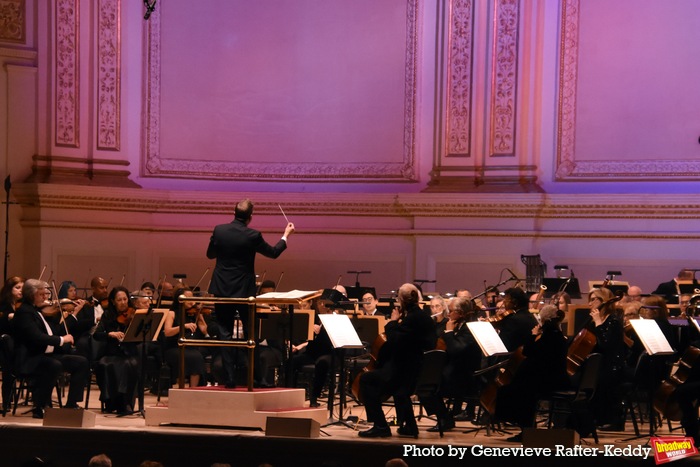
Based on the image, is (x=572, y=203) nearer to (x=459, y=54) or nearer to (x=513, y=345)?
(x=459, y=54)

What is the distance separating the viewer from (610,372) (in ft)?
29.2

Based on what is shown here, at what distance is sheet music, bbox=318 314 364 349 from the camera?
872cm

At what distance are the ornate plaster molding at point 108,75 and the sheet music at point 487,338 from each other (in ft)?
24.1

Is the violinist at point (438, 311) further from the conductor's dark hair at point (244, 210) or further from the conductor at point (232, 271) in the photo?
the conductor's dark hair at point (244, 210)

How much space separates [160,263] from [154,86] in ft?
8.06

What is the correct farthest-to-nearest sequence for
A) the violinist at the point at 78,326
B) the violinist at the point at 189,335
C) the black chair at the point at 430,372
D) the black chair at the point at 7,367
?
1. the violinist at the point at 189,335
2. the violinist at the point at 78,326
3. the black chair at the point at 7,367
4. the black chair at the point at 430,372

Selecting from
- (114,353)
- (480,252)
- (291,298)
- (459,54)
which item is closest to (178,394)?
(291,298)

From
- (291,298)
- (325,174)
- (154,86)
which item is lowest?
(291,298)

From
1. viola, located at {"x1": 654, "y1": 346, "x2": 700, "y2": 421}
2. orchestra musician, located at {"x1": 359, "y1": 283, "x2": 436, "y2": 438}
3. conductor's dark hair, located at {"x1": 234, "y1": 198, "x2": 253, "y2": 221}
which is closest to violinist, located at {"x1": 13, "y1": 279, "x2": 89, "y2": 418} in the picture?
conductor's dark hair, located at {"x1": 234, "y1": 198, "x2": 253, "y2": 221}

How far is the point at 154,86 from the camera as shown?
14.8m

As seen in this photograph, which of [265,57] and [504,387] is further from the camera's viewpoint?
[265,57]

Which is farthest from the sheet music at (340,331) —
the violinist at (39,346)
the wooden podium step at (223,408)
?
the violinist at (39,346)

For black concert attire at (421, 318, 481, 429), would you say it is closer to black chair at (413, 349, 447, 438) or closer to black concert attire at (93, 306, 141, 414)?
black chair at (413, 349, 447, 438)

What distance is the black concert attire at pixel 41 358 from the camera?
351 inches
